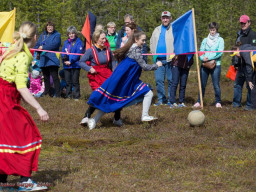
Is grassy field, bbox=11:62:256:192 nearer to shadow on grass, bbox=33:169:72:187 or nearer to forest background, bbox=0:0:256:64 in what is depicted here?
shadow on grass, bbox=33:169:72:187

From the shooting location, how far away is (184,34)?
11852 mm

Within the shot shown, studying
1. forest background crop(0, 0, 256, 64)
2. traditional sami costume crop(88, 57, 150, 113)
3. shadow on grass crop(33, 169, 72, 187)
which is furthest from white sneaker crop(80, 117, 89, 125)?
forest background crop(0, 0, 256, 64)

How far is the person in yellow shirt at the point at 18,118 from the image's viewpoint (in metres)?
5.23

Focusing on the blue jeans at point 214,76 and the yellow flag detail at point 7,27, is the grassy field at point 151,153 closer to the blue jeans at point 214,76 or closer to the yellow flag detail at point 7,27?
the blue jeans at point 214,76

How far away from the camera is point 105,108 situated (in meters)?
9.17

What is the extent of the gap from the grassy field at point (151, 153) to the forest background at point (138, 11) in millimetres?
20088

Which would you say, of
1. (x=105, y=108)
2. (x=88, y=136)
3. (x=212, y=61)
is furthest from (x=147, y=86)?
(x=212, y=61)

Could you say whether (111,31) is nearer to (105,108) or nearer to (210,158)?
(105,108)

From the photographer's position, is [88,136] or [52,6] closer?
[88,136]

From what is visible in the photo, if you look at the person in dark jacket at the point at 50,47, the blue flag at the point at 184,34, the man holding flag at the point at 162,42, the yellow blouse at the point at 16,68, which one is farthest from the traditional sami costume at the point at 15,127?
the person in dark jacket at the point at 50,47

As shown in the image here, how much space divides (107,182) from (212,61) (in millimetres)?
6758

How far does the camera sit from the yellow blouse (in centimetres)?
526

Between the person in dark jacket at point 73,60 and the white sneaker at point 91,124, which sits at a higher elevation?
the person in dark jacket at point 73,60

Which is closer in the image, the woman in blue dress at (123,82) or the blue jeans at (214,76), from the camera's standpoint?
the woman in blue dress at (123,82)
